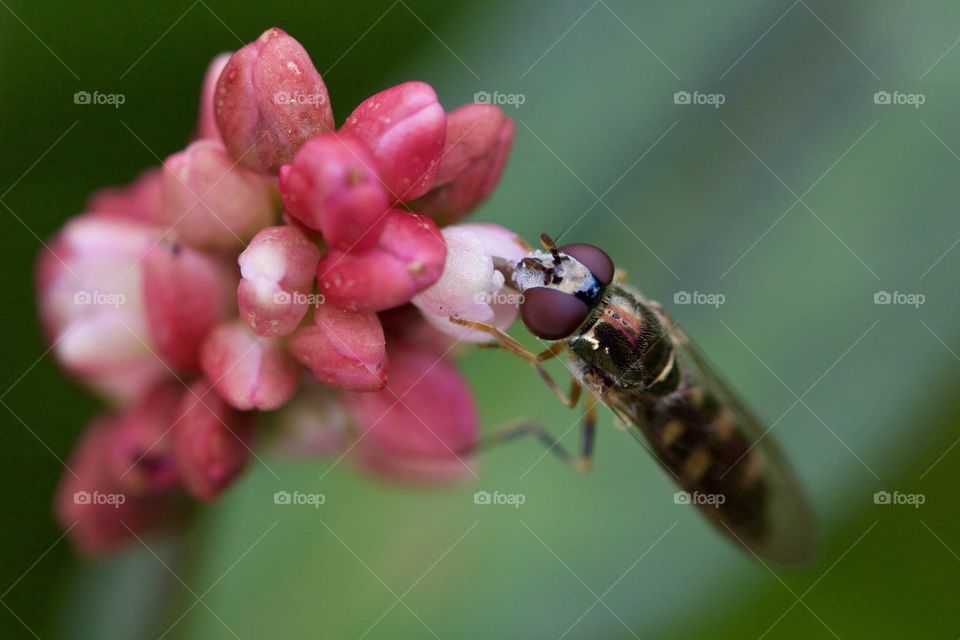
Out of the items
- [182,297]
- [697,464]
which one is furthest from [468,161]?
[697,464]

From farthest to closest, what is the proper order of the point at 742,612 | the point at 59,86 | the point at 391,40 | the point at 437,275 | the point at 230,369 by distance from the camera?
the point at 391,40 < the point at 59,86 < the point at 742,612 < the point at 230,369 < the point at 437,275

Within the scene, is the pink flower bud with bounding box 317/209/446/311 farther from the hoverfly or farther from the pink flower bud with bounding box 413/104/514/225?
the hoverfly

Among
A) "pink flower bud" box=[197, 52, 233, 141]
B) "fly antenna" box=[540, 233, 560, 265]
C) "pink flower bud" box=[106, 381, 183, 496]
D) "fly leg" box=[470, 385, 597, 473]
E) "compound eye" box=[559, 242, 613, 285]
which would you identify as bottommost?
"pink flower bud" box=[106, 381, 183, 496]

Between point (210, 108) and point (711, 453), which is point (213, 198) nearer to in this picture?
point (210, 108)

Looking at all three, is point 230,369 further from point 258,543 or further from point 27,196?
point 27,196

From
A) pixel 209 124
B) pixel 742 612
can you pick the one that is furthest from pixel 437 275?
pixel 742 612

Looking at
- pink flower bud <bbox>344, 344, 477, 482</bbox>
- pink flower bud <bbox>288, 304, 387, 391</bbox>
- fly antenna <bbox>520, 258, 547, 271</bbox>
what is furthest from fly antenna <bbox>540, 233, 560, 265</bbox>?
pink flower bud <bbox>288, 304, 387, 391</bbox>
